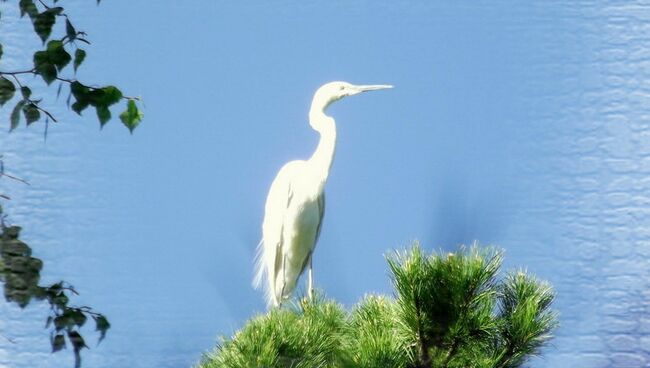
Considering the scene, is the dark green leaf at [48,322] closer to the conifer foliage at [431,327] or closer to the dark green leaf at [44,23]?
the dark green leaf at [44,23]

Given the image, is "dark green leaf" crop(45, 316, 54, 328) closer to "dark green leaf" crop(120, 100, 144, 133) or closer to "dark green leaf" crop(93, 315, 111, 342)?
"dark green leaf" crop(93, 315, 111, 342)

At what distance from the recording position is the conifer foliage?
65.2 inches

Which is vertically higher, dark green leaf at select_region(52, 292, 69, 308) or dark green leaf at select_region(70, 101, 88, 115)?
dark green leaf at select_region(70, 101, 88, 115)

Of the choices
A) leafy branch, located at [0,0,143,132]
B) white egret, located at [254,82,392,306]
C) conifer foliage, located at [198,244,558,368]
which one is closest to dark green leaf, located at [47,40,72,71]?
leafy branch, located at [0,0,143,132]

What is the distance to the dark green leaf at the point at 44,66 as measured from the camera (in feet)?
3.45

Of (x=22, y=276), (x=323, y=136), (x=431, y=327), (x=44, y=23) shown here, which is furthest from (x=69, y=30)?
(x=323, y=136)

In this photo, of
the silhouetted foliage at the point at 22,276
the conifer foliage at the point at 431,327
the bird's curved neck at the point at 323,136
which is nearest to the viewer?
the silhouetted foliage at the point at 22,276

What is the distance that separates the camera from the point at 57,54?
1072mm

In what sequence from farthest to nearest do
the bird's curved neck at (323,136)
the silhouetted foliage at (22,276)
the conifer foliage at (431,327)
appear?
the bird's curved neck at (323,136)
the conifer foliage at (431,327)
the silhouetted foliage at (22,276)

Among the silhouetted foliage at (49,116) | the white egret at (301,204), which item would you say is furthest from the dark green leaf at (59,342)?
the white egret at (301,204)

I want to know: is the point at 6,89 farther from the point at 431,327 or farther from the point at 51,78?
the point at 431,327

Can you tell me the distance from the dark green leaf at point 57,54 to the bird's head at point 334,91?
223 cm

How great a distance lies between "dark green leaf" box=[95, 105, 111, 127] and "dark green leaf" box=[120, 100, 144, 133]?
46mm

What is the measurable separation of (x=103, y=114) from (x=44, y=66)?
0.07m
